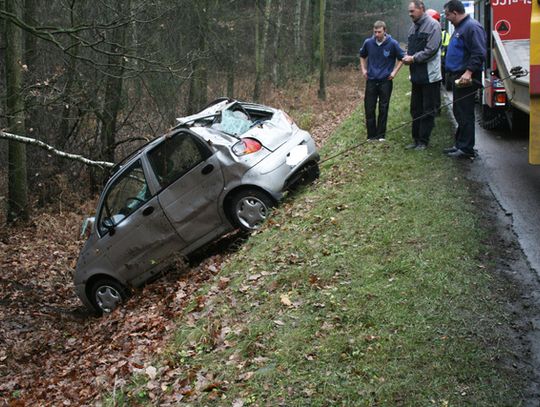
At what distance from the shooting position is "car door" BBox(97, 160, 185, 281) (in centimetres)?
954

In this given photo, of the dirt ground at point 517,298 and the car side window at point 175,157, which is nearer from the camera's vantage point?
the dirt ground at point 517,298

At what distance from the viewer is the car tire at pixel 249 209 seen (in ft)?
30.8

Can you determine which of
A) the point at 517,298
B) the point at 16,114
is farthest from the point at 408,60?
the point at 16,114

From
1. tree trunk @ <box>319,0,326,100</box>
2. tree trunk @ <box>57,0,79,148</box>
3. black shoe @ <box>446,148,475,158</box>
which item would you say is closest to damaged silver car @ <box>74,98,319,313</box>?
black shoe @ <box>446,148,475,158</box>

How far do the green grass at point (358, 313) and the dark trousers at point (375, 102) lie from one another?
274cm

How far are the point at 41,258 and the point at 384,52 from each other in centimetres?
776

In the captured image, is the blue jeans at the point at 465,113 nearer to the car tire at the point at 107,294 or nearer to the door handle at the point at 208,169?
the door handle at the point at 208,169

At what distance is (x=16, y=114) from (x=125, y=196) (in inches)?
179

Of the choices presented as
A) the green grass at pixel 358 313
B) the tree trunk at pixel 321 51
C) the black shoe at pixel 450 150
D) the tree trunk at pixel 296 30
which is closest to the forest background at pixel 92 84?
the tree trunk at pixel 321 51

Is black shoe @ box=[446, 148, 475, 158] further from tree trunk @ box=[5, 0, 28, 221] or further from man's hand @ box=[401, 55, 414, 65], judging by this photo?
tree trunk @ box=[5, 0, 28, 221]

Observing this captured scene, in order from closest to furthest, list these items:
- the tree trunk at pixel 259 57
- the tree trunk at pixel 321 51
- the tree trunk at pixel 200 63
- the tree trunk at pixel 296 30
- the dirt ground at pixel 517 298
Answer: the dirt ground at pixel 517 298 → the tree trunk at pixel 200 63 → the tree trunk at pixel 259 57 → the tree trunk at pixel 321 51 → the tree trunk at pixel 296 30

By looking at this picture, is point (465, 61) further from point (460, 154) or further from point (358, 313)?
point (358, 313)

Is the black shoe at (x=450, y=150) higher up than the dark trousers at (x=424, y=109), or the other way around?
the dark trousers at (x=424, y=109)

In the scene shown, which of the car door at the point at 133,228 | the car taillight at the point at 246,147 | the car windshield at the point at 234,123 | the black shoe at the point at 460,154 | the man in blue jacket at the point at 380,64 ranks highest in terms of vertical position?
the man in blue jacket at the point at 380,64
